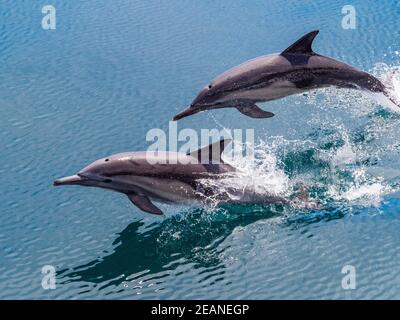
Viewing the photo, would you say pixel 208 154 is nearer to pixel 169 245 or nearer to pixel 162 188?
pixel 162 188

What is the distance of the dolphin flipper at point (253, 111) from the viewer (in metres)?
11.9

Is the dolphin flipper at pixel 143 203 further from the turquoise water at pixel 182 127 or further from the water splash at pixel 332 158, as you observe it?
the water splash at pixel 332 158

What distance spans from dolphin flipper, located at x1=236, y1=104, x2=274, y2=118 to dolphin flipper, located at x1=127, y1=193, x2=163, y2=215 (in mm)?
2630

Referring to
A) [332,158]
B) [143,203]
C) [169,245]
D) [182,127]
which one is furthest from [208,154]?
[182,127]

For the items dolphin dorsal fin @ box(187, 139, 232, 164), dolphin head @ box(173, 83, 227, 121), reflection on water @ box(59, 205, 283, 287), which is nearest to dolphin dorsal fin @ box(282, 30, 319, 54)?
dolphin head @ box(173, 83, 227, 121)

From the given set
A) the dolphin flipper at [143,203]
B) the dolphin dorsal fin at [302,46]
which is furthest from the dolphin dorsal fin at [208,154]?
the dolphin dorsal fin at [302,46]

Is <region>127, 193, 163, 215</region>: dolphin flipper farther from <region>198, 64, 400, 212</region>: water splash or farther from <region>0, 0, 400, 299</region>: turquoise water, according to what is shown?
<region>198, 64, 400, 212</region>: water splash

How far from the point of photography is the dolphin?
37.8 feet

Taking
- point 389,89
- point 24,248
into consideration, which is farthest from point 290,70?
point 24,248

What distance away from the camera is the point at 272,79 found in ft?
38.0

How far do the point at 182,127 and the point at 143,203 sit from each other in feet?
9.67

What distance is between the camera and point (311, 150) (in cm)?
1195

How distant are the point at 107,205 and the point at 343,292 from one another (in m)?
3.60

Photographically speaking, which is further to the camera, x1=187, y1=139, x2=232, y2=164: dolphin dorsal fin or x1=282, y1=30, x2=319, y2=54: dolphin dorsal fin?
x1=282, y1=30, x2=319, y2=54: dolphin dorsal fin
